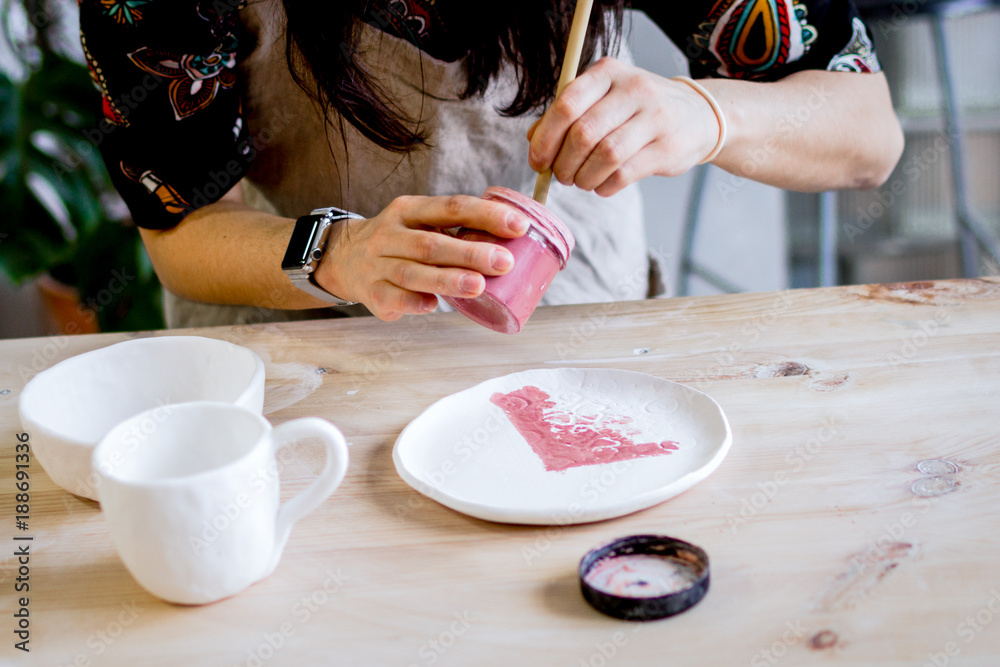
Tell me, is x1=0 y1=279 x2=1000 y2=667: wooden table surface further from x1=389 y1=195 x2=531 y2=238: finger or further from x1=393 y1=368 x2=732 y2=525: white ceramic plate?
x1=389 y1=195 x2=531 y2=238: finger

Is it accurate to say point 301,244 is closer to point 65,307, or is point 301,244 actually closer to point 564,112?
point 564,112

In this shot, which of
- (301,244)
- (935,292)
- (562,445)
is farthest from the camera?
(935,292)

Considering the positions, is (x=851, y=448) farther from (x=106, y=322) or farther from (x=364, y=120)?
(x=106, y=322)

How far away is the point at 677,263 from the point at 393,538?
87.4 inches

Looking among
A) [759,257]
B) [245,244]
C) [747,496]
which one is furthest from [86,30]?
[759,257]

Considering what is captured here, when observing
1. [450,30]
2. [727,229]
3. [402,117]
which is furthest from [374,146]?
[727,229]

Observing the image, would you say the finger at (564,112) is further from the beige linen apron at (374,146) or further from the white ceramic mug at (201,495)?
the white ceramic mug at (201,495)

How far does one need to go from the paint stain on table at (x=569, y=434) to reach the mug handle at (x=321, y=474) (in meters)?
0.22

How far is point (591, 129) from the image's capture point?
34.0 inches

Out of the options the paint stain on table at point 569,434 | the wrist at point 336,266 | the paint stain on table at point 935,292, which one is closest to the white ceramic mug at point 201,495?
the paint stain on table at point 569,434

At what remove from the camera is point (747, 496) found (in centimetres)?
→ 64

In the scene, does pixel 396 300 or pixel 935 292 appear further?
pixel 935 292

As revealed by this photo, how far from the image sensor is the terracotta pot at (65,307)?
2.34 metres

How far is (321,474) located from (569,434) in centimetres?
28
